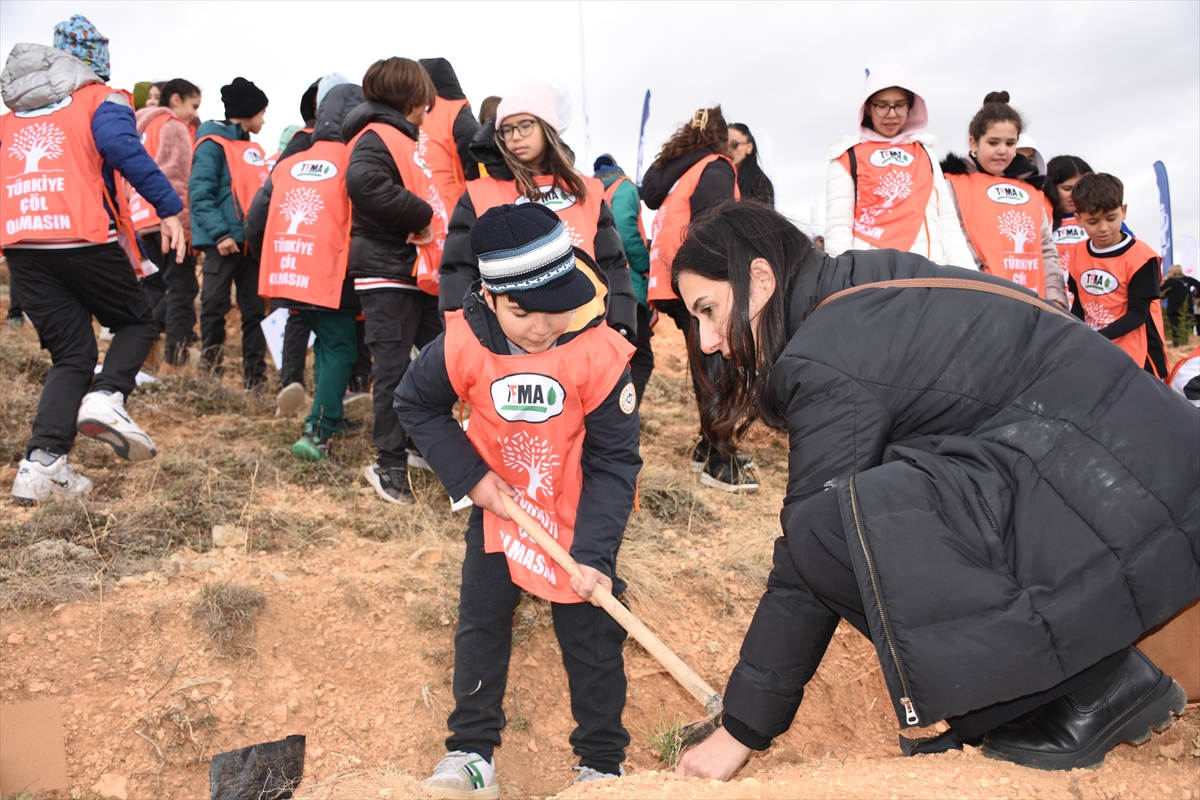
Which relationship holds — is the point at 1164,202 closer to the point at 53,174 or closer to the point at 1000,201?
the point at 1000,201

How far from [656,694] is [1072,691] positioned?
172 cm

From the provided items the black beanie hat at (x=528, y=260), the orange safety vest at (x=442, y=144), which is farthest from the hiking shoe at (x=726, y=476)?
the black beanie hat at (x=528, y=260)

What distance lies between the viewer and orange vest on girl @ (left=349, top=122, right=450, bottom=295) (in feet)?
13.4

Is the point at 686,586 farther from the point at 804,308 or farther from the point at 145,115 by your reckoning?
the point at 145,115

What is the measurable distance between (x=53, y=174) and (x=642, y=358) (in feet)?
9.70

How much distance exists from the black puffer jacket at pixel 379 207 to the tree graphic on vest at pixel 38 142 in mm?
1247

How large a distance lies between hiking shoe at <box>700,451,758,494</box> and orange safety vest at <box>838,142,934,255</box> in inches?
60.3

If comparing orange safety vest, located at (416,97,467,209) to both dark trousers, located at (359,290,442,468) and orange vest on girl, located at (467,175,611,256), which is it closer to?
dark trousers, located at (359,290,442,468)

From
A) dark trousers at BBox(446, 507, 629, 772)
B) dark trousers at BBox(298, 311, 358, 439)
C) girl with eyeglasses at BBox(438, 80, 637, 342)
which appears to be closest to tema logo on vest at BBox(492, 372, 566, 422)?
dark trousers at BBox(446, 507, 629, 772)

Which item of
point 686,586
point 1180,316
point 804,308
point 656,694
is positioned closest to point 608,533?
point 804,308

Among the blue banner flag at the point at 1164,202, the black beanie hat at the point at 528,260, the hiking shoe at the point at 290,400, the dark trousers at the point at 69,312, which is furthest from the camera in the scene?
the blue banner flag at the point at 1164,202

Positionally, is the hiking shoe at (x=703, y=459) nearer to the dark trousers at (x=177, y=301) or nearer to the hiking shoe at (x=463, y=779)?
the hiking shoe at (x=463, y=779)

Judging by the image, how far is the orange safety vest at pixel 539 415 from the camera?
2.46 meters

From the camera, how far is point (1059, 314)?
1.78 meters
